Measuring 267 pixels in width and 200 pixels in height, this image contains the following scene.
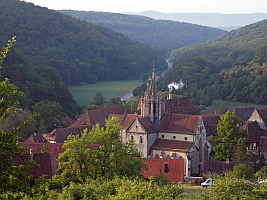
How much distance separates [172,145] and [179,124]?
3570 mm

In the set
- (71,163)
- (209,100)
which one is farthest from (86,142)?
(209,100)

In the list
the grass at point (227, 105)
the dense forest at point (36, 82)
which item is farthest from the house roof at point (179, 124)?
the grass at point (227, 105)

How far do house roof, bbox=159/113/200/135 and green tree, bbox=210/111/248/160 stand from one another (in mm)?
3873

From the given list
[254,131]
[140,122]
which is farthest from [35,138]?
[254,131]

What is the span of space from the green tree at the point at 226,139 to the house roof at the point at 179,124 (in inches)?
152

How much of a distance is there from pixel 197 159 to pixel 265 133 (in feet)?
61.7

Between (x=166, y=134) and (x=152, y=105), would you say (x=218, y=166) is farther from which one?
(x=152, y=105)

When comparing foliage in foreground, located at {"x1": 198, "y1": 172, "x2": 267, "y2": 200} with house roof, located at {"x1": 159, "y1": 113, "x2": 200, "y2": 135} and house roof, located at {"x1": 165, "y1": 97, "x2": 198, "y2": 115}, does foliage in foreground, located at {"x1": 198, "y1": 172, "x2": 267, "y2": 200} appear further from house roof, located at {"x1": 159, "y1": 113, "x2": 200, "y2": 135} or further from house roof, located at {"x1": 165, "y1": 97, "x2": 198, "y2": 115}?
house roof, located at {"x1": 165, "y1": 97, "x2": 198, "y2": 115}

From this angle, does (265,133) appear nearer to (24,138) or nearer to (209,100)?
(24,138)

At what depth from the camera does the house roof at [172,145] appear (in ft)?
219

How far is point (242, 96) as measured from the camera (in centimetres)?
16350

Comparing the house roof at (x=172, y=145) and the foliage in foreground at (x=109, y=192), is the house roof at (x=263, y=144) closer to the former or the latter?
the house roof at (x=172, y=145)

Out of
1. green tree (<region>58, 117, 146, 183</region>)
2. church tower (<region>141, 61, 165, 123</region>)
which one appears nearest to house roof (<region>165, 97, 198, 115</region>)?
church tower (<region>141, 61, 165, 123</region>)

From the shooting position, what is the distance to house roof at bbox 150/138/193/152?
66625mm
